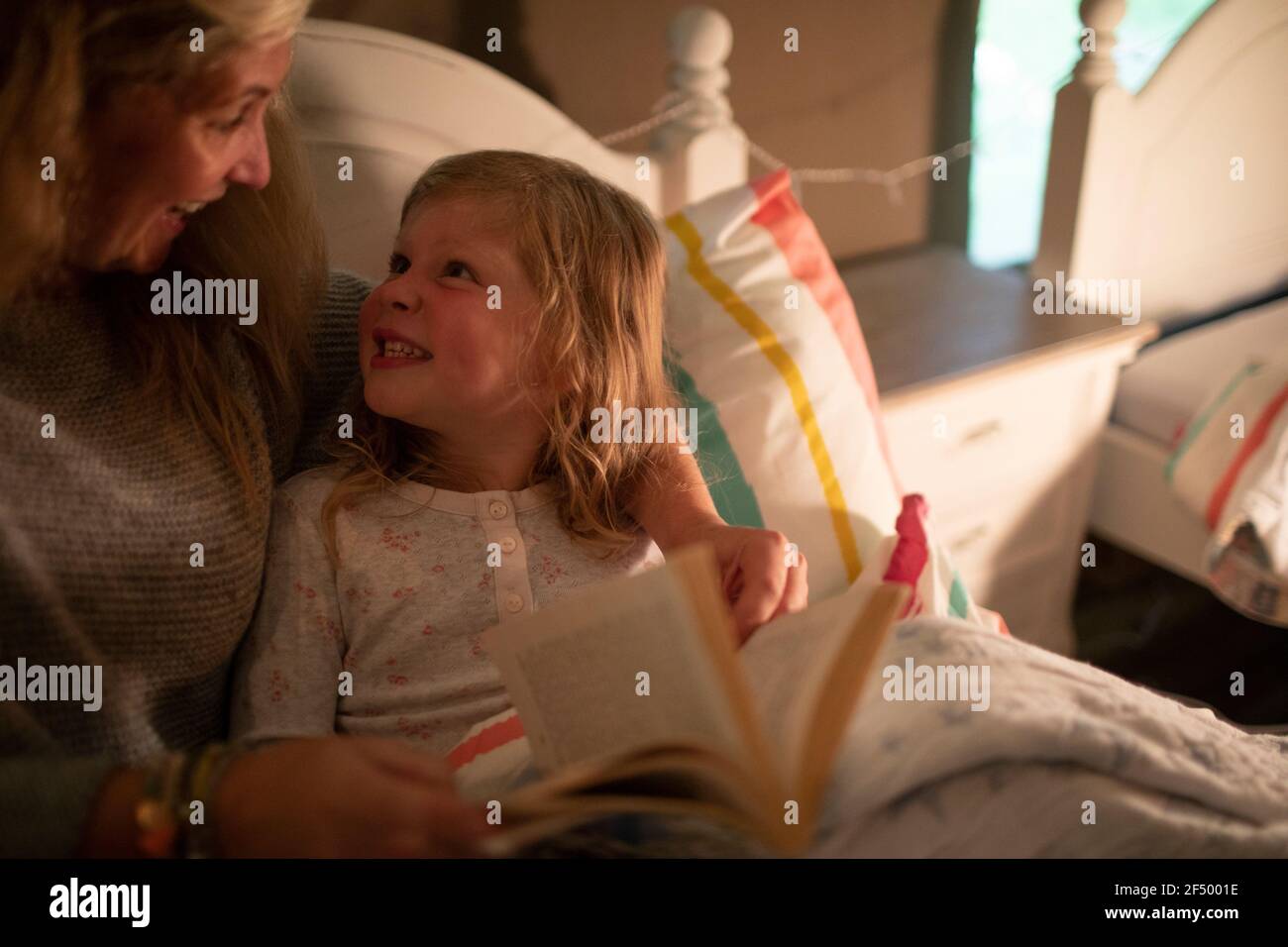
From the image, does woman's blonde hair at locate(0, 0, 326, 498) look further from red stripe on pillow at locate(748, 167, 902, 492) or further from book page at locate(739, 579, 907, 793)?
red stripe on pillow at locate(748, 167, 902, 492)

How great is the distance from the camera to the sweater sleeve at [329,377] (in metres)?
1.02

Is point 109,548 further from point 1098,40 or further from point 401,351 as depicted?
point 1098,40

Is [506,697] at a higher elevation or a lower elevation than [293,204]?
lower

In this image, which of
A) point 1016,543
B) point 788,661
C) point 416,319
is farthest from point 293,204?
point 1016,543

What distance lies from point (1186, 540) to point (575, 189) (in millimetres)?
1190

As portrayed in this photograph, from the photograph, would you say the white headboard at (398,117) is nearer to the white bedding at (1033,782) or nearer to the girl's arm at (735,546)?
the girl's arm at (735,546)

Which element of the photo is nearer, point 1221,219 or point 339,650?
point 339,650

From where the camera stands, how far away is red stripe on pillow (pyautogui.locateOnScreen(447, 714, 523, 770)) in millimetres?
816

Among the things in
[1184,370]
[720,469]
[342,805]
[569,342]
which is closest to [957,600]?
[720,469]

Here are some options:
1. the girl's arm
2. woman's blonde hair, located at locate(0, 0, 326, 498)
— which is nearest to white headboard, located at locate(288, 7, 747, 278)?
woman's blonde hair, located at locate(0, 0, 326, 498)

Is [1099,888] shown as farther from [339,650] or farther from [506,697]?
[339,650]

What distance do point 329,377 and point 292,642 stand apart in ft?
0.86

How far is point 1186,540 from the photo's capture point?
171 centimetres

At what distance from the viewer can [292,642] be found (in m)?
0.90
